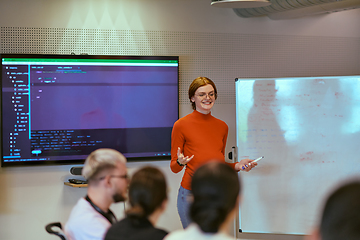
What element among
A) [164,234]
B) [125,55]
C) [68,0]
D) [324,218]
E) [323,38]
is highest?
[68,0]

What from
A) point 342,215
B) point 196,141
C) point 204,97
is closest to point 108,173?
point 342,215

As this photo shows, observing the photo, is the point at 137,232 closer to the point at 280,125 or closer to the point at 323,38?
the point at 280,125

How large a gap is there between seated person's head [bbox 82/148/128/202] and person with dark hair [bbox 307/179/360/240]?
39.9 inches

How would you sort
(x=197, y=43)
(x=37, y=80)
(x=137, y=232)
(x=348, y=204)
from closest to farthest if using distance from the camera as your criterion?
1. (x=348, y=204)
2. (x=137, y=232)
3. (x=37, y=80)
4. (x=197, y=43)

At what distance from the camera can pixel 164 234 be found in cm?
138

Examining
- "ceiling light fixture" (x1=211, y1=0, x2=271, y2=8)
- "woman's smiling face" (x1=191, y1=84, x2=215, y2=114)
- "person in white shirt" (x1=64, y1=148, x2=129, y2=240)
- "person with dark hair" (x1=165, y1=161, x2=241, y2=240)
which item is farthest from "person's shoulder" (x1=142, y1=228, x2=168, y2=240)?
"ceiling light fixture" (x1=211, y1=0, x2=271, y2=8)

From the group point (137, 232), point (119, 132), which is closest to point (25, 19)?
point (119, 132)

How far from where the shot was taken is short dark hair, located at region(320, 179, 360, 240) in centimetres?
91

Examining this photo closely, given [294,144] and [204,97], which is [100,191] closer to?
[204,97]

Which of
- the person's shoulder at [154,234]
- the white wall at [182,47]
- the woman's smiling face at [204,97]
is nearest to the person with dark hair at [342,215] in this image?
the person's shoulder at [154,234]

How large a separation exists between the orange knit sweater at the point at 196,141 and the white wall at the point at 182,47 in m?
1.02

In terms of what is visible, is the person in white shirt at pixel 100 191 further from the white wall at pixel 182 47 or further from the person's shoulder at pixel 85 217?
the white wall at pixel 182 47

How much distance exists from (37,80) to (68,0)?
92 cm

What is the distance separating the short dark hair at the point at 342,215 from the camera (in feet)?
2.97
